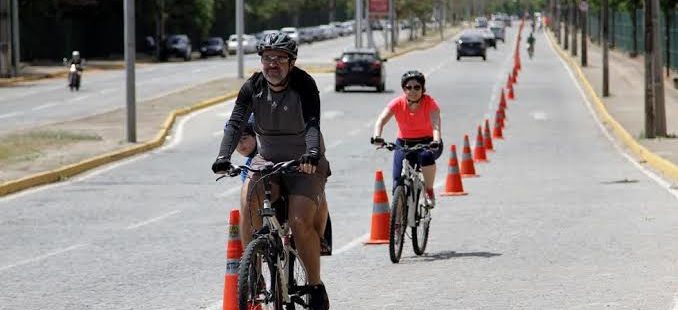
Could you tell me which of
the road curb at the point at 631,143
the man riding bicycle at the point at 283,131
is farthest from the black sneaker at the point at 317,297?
the road curb at the point at 631,143

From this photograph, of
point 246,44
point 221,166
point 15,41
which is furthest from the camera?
point 246,44

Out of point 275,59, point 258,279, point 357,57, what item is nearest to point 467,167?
point 275,59

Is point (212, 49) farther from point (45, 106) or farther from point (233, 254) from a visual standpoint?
point (233, 254)

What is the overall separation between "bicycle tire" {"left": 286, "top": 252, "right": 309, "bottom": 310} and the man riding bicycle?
0.06m

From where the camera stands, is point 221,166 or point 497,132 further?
point 497,132

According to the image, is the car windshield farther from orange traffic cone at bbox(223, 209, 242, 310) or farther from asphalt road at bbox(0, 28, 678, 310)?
orange traffic cone at bbox(223, 209, 242, 310)

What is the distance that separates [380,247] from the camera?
49.5ft

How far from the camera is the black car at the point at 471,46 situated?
8612cm

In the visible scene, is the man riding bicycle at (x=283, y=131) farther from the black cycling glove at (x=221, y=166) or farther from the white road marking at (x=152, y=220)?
the white road marking at (x=152, y=220)

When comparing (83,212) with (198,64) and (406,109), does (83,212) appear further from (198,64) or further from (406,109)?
(198,64)

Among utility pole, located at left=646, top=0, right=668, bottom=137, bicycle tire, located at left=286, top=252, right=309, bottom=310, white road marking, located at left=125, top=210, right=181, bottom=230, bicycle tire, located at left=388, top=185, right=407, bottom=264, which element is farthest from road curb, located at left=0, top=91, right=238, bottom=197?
bicycle tire, located at left=286, top=252, right=309, bottom=310

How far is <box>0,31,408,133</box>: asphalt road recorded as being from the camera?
42062mm

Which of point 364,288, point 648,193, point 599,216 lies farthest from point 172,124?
point 364,288

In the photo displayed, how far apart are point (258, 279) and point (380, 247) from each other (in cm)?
686
